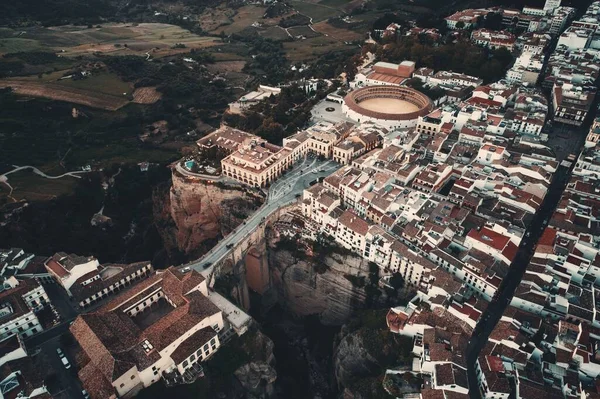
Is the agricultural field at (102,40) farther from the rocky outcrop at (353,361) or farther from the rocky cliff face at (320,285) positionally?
the rocky outcrop at (353,361)

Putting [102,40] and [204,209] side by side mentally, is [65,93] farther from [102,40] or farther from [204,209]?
[204,209]

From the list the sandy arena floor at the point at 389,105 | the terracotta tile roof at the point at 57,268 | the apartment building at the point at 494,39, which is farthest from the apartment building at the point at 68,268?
the apartment building at the point at 494,39

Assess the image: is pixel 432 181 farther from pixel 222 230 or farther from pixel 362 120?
pixel 222 230

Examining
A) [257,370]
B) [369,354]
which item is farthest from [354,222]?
[257,370]

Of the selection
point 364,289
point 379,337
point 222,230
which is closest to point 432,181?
point 364,289

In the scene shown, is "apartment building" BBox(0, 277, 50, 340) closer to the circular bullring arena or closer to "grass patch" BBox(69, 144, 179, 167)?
"grass patch" BBox(69, 144, 179, 167)
